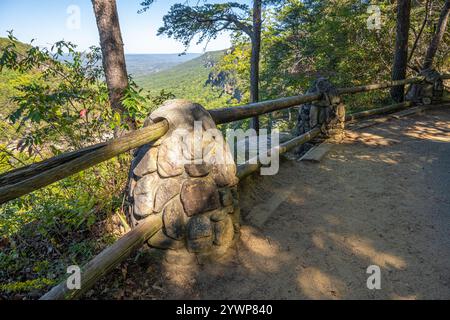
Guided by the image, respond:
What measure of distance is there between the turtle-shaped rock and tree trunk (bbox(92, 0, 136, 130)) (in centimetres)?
188

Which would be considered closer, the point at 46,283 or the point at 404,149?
the point at 46,283

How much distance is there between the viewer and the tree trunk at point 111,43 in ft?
13.0

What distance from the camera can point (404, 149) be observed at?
525cm

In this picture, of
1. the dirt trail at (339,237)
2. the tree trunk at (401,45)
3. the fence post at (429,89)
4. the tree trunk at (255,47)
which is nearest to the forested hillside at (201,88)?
the dirt trail at (339,237)

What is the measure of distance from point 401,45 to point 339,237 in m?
8.47

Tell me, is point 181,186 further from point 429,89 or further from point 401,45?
point 429,89

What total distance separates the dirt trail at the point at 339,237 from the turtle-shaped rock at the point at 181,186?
256mm

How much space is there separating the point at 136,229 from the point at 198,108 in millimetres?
1186

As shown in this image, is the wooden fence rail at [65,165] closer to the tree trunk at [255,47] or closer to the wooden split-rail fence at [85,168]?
the wooden split-rail fence at [85,168]

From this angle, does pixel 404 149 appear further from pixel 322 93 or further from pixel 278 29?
pixel 278 29

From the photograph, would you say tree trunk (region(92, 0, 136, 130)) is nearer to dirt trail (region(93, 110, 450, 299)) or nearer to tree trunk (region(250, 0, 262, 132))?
dirt trail (region(93, 110, 450, 299))

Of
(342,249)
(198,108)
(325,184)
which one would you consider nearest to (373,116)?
(325,184)

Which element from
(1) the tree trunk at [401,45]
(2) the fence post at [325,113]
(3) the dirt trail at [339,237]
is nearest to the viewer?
(3) the dirt trail at [339,237]

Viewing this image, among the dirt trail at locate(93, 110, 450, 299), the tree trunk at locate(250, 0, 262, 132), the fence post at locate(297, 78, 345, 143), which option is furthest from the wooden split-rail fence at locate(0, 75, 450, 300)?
the tree trunk at locate(250, 0, 262, 132)
